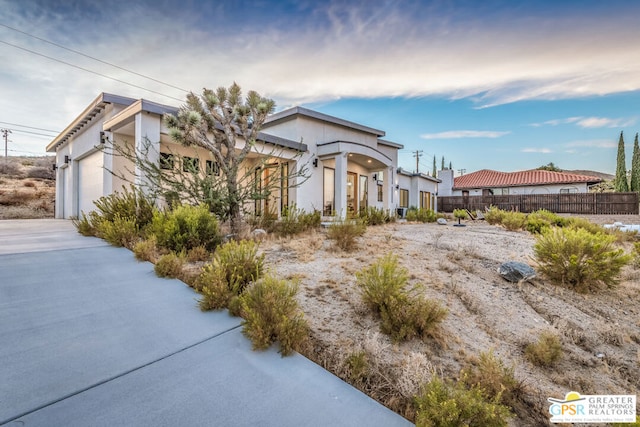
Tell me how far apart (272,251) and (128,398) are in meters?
3.81

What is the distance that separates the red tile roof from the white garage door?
31799 mm

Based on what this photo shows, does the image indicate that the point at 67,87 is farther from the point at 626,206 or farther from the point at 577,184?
the point at 577,184

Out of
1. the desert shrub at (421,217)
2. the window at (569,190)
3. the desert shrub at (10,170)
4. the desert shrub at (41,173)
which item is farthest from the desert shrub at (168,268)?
the window at (569,190)

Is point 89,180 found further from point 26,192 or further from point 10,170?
point 10,170

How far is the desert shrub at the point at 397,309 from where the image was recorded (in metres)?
2.75

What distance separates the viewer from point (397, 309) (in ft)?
9.39

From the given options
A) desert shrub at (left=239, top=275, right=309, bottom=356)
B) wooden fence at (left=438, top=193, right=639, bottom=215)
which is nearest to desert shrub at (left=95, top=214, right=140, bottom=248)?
desert shrub at (left=239, top=275, right=309, bottom=356)

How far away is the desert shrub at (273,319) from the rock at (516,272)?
12.4 feet

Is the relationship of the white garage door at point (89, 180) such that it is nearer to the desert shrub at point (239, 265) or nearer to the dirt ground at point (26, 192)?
the dirt ground at point (26, 192)

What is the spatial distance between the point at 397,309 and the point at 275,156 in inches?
294

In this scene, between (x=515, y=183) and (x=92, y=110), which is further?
(x=515, y=183)

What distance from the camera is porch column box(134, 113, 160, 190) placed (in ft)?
22.7

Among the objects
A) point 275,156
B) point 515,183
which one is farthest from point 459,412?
point 515,183

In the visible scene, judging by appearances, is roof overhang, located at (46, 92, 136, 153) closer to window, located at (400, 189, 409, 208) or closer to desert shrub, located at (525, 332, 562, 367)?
desert shrub, located at (525, 332, 562, 367)
